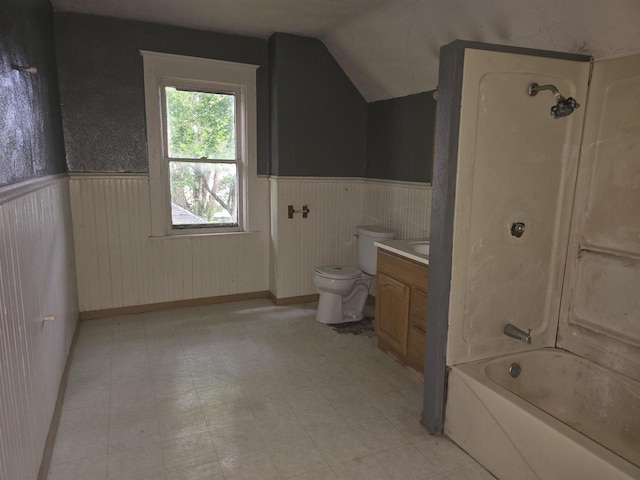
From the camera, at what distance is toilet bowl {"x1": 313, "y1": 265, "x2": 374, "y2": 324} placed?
3375 mm

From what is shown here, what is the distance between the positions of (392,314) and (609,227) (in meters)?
1.32

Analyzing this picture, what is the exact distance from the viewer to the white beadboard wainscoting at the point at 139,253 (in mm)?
3328

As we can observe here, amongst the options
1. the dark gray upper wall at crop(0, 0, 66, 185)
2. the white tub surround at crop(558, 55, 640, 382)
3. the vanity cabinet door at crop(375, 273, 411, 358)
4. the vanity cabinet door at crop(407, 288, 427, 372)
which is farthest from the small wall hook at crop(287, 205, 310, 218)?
the white tub surround at crop(558, 55, 640, 382)

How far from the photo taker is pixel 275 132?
3.69 metres

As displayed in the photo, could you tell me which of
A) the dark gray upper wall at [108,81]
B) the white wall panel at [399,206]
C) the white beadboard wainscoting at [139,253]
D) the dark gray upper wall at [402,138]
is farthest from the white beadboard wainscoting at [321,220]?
the dark gray upper wall at [108,81]

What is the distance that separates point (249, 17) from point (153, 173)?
142 centimetres

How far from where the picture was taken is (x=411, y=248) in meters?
2.83

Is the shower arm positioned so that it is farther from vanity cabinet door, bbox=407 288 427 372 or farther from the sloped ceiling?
vanity cabinet door, bbox=407 288 427 372

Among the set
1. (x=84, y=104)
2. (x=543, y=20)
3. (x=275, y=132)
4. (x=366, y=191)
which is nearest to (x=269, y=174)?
(x=275, y=132)

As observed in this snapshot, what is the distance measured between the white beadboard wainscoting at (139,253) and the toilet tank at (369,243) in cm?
90

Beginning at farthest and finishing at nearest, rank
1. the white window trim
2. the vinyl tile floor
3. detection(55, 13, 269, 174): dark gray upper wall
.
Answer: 1. the white window trim
2. detection(55, 13, 269, 174): dark gray upper wall
3. the vinyl tile floor

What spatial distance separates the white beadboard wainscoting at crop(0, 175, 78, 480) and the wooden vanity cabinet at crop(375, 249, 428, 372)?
193 centimetres

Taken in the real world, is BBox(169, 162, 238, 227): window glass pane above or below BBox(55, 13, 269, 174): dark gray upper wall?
below

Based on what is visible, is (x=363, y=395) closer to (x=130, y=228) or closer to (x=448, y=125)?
(x=448, y=125)
